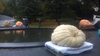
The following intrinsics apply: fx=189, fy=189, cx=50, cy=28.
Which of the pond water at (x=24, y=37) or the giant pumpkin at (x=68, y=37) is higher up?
the giant pumpkin at (x=68, y=37)

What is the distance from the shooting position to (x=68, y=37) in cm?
557

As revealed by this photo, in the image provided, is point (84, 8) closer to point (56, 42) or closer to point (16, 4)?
point (16, 4)

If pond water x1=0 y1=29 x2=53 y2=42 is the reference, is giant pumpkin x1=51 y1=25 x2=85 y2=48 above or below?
above

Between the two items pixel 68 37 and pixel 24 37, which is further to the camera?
pixel 24 37

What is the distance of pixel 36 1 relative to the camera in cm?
2417

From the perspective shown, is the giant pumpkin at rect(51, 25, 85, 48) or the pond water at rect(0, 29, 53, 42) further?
the pond water at rect(0, 29, 53, 42)

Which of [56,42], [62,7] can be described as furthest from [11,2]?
[56,42]

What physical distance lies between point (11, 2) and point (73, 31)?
63.9 ft

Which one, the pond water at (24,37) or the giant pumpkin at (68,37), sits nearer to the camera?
the giant pumpkin at (68,37)

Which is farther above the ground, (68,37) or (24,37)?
(68,37)

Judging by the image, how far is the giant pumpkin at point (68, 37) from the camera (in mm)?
5508

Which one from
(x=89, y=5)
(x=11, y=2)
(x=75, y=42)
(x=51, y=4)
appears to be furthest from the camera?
(x=89, y=5)

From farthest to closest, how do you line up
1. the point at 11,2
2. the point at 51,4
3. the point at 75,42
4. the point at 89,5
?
the point at 89,5, the point at 11,2, the point at 51,4, the point at 75,42

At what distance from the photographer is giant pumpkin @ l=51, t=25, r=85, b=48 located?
18.1ft
